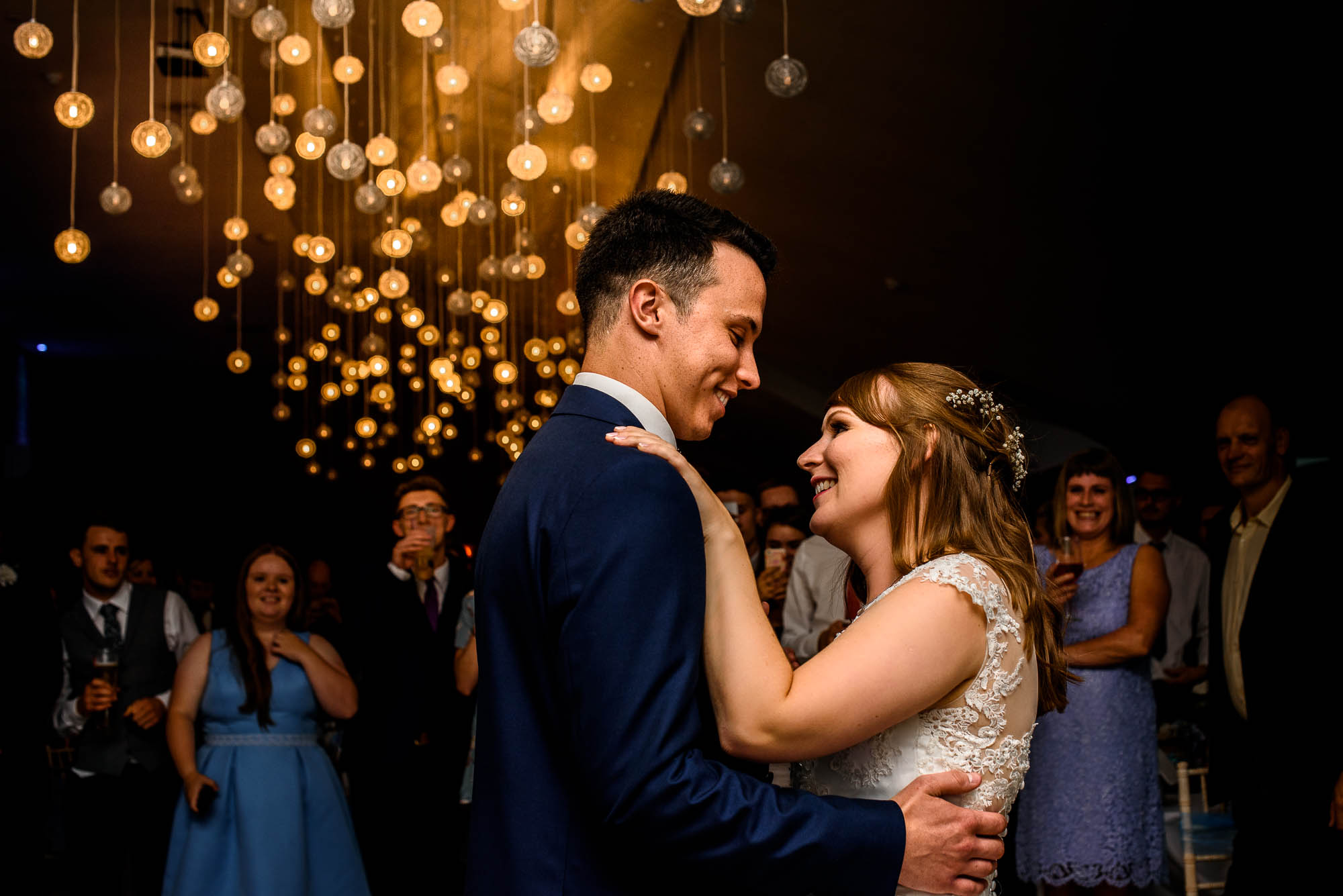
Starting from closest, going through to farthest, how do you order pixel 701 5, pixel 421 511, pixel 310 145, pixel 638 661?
pixel 638 661 → pixel 701 5 → pixel 310 145 → pixel 421 511

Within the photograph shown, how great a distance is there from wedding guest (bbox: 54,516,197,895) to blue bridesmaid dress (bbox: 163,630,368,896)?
61 centimetres

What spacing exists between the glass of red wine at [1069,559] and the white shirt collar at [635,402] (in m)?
2.28

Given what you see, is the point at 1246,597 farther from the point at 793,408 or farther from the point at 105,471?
the point at 105,471

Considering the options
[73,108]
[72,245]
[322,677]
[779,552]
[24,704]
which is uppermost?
[73,108]

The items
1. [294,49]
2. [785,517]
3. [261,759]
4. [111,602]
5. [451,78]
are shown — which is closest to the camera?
[294,49]

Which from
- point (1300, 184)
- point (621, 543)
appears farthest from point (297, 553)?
point (621, 543)

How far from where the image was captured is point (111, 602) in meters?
4.96

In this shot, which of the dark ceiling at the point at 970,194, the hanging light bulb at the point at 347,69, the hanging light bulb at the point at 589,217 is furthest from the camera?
the dark ceiling at the point at 970,194

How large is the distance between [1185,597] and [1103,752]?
7.11 ft

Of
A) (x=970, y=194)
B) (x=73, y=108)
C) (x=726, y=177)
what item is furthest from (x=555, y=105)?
(x=970, y=194)

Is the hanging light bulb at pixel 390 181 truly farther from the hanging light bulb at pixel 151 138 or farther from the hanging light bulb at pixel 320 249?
the hanging light bulb at pixel 320 249

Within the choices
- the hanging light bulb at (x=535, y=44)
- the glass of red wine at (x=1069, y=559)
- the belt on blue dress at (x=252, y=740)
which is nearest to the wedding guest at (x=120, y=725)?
the belt on blue dress at (x=252, y=740)

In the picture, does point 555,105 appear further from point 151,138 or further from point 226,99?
point 151,138

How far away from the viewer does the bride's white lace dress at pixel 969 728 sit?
5.53 feet
